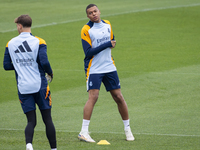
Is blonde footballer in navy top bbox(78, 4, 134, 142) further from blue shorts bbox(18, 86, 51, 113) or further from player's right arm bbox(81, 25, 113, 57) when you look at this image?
blue shorts bbox(18, 86, 51, 113)

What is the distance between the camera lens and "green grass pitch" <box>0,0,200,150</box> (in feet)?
23.4

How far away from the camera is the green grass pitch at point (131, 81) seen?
713 cm

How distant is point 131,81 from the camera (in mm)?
12000

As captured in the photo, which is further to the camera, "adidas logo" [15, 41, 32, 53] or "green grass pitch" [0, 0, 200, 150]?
"green grass pitch" [0, 0, 200, 150]

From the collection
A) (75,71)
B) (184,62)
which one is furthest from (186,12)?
(75,71)

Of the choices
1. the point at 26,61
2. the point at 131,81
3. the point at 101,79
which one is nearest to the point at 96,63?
the point at 101,79

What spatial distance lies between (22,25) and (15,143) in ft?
6.74

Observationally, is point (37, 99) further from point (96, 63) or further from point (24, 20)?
point (96, 63)

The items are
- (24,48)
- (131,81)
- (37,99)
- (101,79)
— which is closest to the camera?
(24,48)

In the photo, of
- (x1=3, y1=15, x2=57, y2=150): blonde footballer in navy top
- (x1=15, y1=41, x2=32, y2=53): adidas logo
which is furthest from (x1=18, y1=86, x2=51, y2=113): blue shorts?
(x1=15, y1=41, x2=32, y2=53): adidas logo

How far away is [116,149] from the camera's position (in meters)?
6.42

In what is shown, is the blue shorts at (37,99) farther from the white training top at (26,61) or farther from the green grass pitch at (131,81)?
the green grass pitch at (131,81)

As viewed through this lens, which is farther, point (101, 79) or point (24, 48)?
point (101, 79)

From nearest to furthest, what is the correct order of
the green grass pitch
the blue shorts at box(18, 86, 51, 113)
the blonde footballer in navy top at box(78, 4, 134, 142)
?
the blue shorts at box(18, 86, 51, 113), the blonde footballer in navy top at box(78, 4, 134, 142), the green grass pitch
